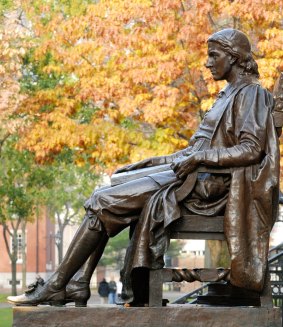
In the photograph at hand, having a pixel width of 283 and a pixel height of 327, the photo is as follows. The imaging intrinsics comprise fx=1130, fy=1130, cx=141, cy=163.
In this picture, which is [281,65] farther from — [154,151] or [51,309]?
[51,309]

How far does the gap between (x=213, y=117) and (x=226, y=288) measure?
1.33m

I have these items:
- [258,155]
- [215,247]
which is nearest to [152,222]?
[258,155]

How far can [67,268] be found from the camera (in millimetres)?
8289

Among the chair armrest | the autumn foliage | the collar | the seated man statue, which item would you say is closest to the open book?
the seated man statue

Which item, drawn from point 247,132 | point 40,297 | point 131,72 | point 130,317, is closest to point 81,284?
point 40,297

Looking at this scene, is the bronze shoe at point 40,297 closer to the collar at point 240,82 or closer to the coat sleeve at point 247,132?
the coat sleeve at point 247,132

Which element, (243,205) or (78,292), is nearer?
(243,205)

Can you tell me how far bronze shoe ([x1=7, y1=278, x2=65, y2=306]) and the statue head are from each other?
221 cm

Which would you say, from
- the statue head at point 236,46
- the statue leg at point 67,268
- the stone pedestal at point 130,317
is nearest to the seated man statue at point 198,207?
the statue leg at point 67,268

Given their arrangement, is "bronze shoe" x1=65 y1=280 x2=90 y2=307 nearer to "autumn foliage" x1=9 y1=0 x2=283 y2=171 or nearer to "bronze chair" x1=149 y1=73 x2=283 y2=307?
"bronze chair" x1=149 y1=73 x2=283 y2=307

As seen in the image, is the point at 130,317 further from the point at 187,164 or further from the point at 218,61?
the point at 218,61

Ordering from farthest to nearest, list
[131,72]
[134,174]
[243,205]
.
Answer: [131,72] → [134,174] → [243,205]

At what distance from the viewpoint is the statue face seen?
8.70m

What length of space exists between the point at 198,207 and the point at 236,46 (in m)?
1.31
